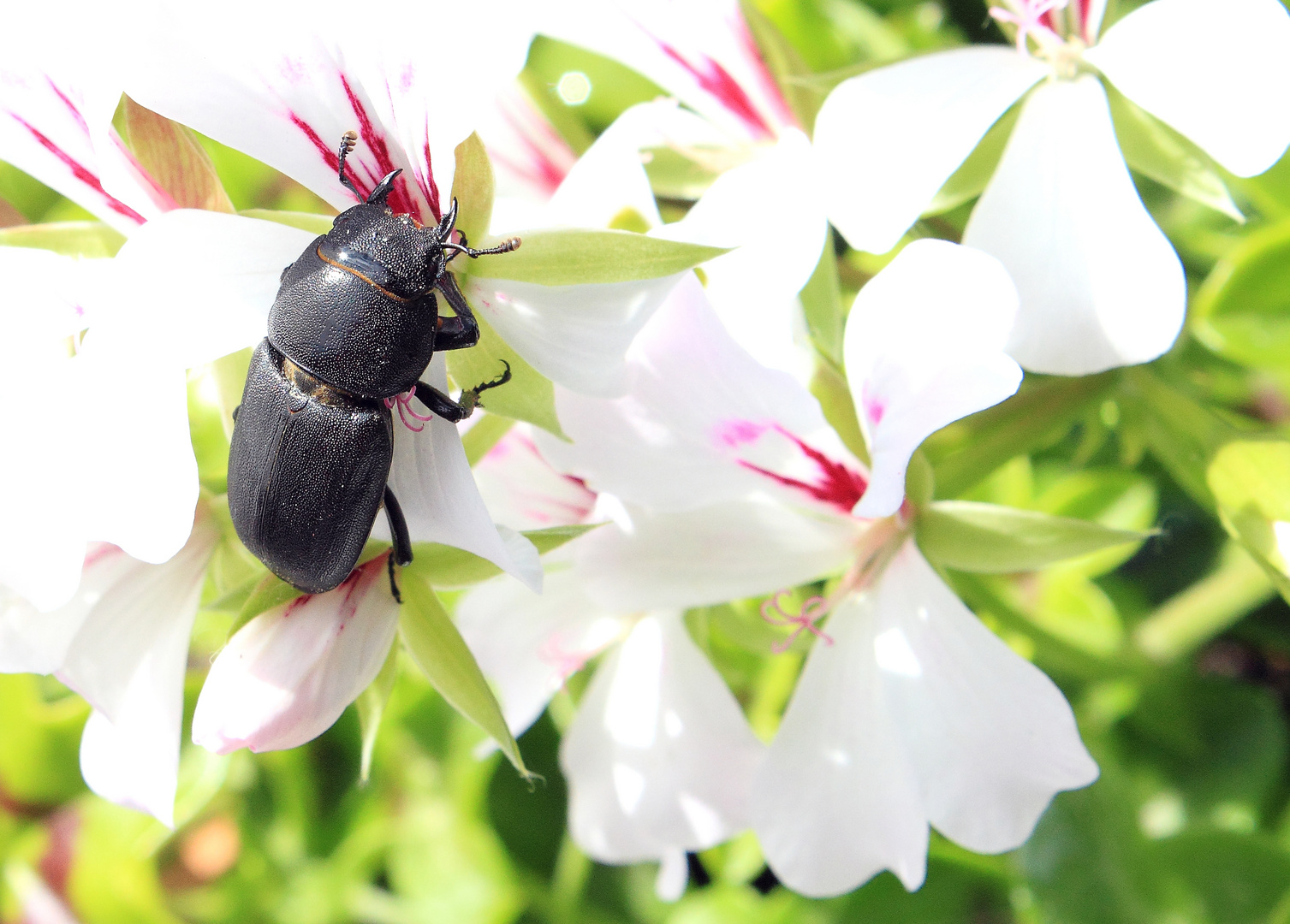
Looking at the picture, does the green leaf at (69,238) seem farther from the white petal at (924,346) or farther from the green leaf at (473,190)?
the white petal at (924,346)

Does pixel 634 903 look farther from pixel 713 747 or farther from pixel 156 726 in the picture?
pixel 156 726

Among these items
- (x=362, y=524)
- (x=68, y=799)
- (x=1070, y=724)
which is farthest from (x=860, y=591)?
(x=68, y=799)

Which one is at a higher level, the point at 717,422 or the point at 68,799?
the point at 717,422

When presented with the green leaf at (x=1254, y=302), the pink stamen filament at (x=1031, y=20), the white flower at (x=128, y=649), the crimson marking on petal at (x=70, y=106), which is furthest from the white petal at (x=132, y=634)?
the green leaf at (x=1254, y=302)

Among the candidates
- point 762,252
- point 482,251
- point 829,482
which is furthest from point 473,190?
point 829,482

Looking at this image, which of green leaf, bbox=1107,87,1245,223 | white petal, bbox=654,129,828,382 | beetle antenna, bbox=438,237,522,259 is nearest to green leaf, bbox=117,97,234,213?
beetle antenna, bbox=438,237,522,259

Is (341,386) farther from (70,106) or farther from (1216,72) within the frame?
(1216,72)

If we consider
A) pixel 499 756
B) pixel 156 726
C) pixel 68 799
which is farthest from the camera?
pixel 68 799
